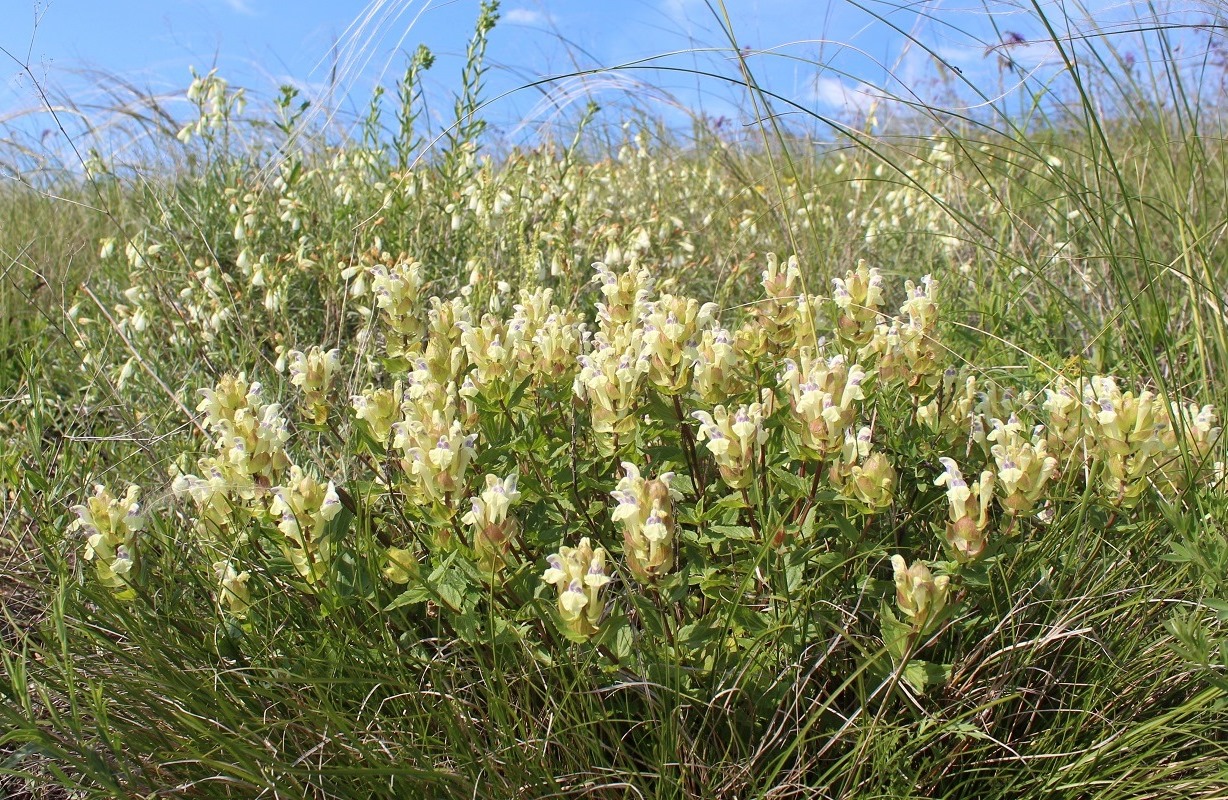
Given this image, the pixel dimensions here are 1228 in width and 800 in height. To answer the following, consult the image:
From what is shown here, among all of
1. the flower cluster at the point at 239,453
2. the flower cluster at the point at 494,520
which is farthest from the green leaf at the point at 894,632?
the flower cluster at the point at 239,453

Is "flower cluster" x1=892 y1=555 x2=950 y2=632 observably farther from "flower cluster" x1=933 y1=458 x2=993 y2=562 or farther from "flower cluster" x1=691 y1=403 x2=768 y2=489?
"flower cluster" x1=691 y1=403 x2=768 y2=489

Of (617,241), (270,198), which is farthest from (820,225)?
(270,198)

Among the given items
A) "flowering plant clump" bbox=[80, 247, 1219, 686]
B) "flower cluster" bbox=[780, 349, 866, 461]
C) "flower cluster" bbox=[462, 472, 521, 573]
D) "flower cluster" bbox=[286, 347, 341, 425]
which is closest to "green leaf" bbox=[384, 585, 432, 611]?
"flowering plant clump" bbox=[80, 247, 1219, 686]

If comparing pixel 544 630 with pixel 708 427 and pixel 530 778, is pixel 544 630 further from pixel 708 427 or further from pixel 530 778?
pixel 708 427

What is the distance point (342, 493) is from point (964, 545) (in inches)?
46.0

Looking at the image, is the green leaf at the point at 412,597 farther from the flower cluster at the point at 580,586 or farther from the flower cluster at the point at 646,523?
the flower cluster at the point at 646,523

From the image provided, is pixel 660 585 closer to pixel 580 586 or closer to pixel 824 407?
pixel 580 586

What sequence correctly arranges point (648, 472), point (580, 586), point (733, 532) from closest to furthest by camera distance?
point (580, 586)
point (733, 532)
point (648, 472)

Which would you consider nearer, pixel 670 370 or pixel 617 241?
pixel 670 370

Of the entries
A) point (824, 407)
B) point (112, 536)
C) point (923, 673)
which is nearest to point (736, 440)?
Answer: point (824, 407)

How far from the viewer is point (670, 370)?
1.78m

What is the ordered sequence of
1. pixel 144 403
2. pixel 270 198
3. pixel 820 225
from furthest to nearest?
pixel 820 225, pixel 270 198, pixel 144 403

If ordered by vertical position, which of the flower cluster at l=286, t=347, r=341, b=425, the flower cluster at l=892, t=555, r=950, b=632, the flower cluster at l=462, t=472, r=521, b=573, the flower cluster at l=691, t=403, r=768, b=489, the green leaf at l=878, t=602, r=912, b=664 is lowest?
the green leaf at l=878, t=602, r=912, b=664

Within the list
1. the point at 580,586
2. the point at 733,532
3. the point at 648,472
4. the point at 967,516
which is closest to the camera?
the point at 580,586
